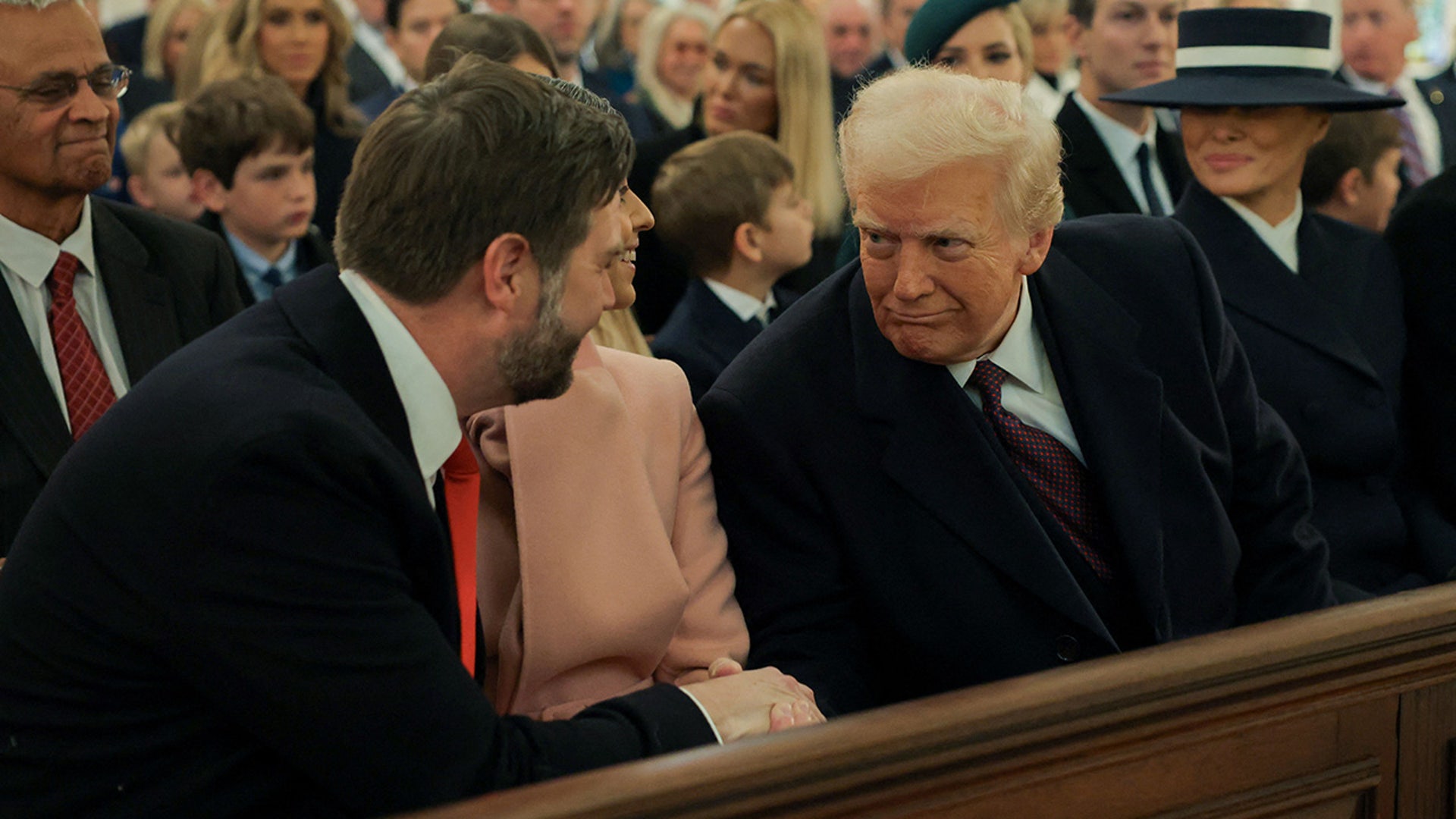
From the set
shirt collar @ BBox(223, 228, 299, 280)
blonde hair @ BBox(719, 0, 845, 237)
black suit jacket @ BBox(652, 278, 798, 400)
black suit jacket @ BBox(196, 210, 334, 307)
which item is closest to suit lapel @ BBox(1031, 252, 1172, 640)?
black suit jacket @ BBox(652, 278, 798, 400)

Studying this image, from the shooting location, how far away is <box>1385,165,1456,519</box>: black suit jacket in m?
3.36

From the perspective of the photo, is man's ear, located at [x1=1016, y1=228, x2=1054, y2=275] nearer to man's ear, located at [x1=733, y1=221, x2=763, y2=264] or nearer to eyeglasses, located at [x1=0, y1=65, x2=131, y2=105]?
man's ear, located at [x1=733, y1=221, x2=763, y2=264]

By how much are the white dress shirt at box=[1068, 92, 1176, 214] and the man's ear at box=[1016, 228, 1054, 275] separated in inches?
77.4

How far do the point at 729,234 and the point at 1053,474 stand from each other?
1.59 meters

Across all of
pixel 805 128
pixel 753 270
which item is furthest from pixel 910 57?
pixel 753 270

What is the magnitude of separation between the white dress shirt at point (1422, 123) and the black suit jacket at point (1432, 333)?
3869mm

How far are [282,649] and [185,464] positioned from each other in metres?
0.22

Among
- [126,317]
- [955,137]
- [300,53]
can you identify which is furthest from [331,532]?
[300,53]

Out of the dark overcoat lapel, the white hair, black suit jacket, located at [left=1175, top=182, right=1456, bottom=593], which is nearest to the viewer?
the dark overcoat lapel

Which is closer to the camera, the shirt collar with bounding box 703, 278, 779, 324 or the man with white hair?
the man with white hair

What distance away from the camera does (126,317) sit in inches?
120

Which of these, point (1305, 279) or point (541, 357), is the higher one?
point (541, 357)

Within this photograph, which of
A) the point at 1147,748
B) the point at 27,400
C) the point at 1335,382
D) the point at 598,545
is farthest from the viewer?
the point at 1335,382

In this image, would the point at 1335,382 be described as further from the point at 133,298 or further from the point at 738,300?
the point at 133,298
